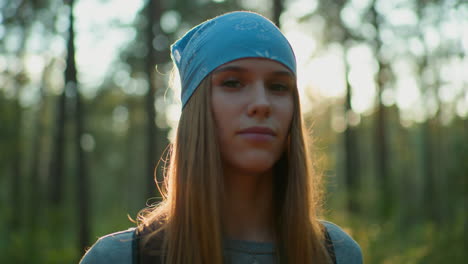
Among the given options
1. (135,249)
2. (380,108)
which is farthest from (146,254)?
(380,108)

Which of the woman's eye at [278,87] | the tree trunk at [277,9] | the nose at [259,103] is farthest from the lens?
the tree trunk at [277,9]

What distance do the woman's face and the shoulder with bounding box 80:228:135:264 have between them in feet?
1.95

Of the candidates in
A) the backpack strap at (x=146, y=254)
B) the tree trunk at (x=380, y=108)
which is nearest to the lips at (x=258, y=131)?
the backpack strap at (x=146, y=254)

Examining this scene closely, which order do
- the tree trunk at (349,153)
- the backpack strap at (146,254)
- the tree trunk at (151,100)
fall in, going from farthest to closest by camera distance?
the tree trunk at (349,153), the tree trunk at (151,100), the backpack strap at (146,254)

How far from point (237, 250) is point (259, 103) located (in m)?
0.70

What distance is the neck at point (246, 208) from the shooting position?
2.20 meters

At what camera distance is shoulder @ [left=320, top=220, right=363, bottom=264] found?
2252 millimetres

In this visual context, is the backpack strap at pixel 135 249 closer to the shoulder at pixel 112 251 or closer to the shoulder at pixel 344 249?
the shoulder at pixel 112 251

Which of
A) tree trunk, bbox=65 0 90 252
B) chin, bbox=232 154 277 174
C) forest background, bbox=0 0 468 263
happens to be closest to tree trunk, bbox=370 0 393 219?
forest background, bbox=0 0 468 263

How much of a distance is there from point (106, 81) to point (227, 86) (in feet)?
58.0

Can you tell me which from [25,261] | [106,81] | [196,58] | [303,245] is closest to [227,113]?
[196,58]

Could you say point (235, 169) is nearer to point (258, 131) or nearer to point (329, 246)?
point (258, 131)

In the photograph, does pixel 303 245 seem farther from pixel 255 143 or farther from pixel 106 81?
pixel 106 81

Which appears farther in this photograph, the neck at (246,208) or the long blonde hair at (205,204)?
the neck at (246,208)
